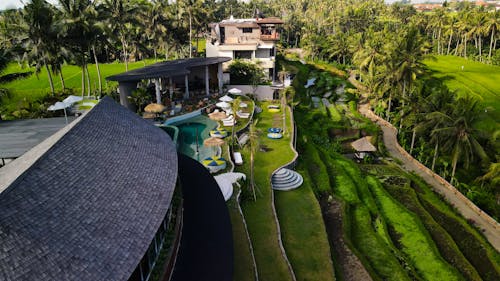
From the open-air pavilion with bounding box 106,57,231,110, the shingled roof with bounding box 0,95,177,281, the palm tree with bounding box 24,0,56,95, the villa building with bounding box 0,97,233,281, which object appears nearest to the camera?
the shingled roof with bounding box 0,95,177,281

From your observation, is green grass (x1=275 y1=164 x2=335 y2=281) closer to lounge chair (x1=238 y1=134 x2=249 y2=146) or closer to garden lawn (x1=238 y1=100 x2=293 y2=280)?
garden lawn (x1=238 y1=100 x2=293 y2=280)

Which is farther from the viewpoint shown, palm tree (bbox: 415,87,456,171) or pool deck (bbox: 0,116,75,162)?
palm tree (bbox: 415,87,456,171)

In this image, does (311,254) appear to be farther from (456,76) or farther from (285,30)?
(285,30)

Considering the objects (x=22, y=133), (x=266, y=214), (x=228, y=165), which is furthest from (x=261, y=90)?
(x=22, y=133)

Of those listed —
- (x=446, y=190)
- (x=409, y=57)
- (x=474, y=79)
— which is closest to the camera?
(x=446, y=190)

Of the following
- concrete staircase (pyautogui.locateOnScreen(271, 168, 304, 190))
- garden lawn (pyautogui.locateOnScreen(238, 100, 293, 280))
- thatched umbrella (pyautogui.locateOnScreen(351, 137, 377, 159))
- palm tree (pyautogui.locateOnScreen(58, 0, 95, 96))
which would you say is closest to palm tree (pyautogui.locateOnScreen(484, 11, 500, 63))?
thatched umbrella (pyautogui.locateOnScreen(351, 137, 377, 159))

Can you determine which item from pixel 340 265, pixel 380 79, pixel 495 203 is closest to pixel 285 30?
pixel 380 79

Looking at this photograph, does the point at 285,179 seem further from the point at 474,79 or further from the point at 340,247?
the point at 474,79
